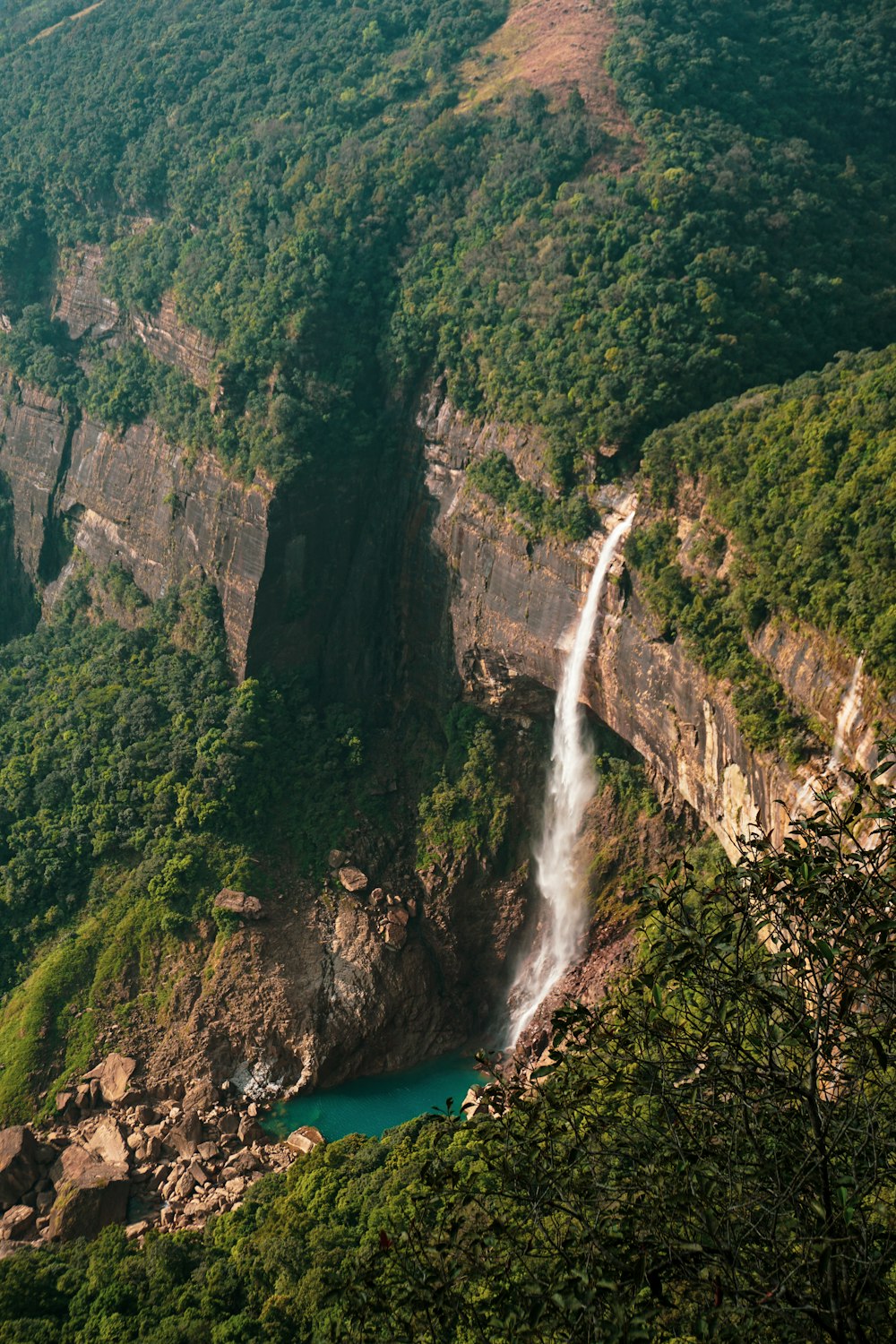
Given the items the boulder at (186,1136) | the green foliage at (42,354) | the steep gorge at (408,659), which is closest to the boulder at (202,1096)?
the steep gorge at (408,659)

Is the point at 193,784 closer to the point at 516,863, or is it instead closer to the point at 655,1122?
the point at 516,863

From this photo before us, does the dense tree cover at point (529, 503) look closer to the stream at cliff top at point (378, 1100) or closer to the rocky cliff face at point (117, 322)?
the rocky cliff face at point (117, 322)

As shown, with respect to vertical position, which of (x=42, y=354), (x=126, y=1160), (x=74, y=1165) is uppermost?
(x=42, y=354)

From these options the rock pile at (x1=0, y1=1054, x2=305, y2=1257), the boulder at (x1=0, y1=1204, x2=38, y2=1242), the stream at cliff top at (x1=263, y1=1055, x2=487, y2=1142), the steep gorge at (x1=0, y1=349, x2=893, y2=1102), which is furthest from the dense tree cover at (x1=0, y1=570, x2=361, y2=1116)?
the stream at cliff top at (x1=263, y1=1055, x2=487, y2=1142)

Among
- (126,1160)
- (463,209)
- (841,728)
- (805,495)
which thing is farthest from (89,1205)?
(463,209)

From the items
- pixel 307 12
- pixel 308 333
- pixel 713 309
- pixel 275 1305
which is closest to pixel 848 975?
pixel 275 1305

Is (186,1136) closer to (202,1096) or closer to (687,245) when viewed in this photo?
(202,1096)
